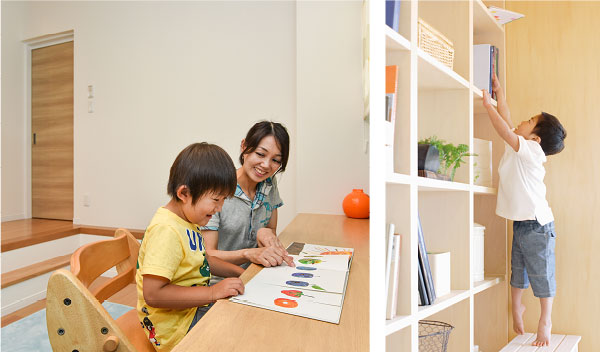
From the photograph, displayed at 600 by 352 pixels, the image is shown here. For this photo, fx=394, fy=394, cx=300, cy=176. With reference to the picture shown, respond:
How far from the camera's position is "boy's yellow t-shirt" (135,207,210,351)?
869 millimetres

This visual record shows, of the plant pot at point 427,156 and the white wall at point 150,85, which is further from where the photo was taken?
the white wall at point 150,85

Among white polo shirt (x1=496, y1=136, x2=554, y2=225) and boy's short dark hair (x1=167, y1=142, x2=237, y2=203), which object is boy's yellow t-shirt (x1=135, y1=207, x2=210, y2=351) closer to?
boy's short dark hair (x1=167, y1=142, x2=237, y2=203)

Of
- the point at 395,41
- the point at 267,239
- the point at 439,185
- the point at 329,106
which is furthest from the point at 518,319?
the point at 329,106

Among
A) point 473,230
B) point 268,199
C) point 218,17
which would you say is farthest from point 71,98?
point 473,230

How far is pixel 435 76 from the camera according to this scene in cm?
76

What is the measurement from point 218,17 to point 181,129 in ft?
3.07

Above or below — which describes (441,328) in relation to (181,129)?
below

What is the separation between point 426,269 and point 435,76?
37 centimetres

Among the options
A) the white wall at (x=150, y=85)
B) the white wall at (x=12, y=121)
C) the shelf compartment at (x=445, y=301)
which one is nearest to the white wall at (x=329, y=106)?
the white wall at (x=150, y=85)

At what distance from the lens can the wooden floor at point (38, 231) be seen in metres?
3.03

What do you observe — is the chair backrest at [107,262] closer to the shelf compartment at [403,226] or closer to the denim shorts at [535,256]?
the shelf compartment at [403,226]

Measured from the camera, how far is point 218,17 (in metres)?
3.06

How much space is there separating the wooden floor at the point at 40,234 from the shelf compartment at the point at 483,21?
2532 millimetres

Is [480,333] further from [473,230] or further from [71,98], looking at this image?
[71,98]
